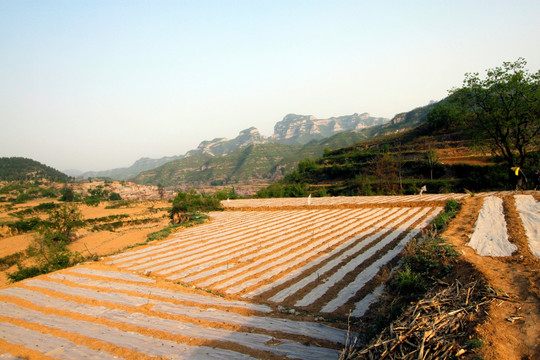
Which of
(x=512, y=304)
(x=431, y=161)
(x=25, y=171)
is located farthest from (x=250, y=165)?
(x=512, y=304)

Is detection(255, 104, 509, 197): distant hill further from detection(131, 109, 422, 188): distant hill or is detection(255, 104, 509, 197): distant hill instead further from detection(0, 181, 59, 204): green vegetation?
detection(131, 109, 422, 188): distant hill

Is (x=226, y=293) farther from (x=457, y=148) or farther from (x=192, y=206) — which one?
(x=457, y=148)

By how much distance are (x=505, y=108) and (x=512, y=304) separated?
19897 millimetres

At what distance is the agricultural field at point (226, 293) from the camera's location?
4.25 metres

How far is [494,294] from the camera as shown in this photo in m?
3.65

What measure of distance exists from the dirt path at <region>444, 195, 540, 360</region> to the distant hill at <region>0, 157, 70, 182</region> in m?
88.1

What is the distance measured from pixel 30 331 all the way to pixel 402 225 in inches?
431

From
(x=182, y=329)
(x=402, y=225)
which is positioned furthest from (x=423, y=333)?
(x=402, y=225)

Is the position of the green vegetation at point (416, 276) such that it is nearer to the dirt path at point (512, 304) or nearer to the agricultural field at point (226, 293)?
the dirt path at point (512, 304)

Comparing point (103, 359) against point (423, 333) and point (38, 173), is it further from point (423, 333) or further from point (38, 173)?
point (38, 173)

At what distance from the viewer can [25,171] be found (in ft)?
255

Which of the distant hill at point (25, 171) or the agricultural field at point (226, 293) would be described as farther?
the distant hill at point (25, 171)

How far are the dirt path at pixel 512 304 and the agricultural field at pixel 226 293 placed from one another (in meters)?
0.39

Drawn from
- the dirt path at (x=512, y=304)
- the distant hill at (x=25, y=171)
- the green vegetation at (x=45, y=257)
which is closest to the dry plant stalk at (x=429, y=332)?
the dirt path at (x=512, y=304)
